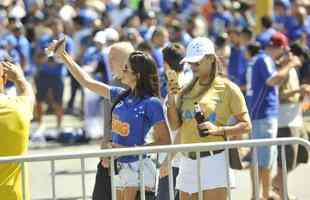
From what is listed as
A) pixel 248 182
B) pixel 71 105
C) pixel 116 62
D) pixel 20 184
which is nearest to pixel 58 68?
pixel 71 105

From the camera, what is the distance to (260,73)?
34.7 ft

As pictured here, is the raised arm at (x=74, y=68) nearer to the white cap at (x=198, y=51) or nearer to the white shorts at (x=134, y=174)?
the white cap at (x=198, y=51)

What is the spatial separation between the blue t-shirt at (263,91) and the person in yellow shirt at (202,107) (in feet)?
9.87

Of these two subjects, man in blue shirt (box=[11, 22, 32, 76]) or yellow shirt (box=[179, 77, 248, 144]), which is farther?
man in blue shirt (box=[11, 22, 32, 76])

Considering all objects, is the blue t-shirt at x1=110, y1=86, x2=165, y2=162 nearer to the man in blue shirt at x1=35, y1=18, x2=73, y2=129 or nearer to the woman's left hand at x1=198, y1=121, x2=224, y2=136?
the woman's left hand at x1=198, y1=121, x2=224, y2=136

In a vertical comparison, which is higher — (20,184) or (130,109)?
(130,109)

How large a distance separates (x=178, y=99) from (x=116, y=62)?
576 millimetres

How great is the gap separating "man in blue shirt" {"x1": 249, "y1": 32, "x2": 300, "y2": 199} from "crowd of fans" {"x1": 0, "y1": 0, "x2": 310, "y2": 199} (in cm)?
1

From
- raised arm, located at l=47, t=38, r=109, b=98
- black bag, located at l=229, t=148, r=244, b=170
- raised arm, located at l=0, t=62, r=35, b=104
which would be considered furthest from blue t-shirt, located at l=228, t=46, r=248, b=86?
raised arm, located at l=0, t=62, r=35, b=104

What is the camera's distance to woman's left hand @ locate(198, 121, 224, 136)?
7.03 metres

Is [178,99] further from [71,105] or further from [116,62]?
[71,105]

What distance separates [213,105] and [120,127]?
0.69 m

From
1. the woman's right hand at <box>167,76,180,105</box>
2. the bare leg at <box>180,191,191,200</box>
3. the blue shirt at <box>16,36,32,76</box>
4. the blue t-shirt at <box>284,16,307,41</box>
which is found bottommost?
the bare leg at <box>180,191,191,200</box>

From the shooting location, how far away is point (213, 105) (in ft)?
23.9
